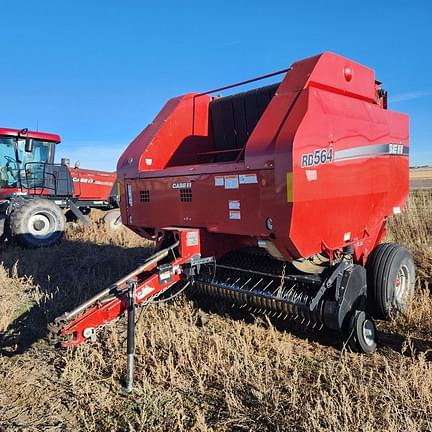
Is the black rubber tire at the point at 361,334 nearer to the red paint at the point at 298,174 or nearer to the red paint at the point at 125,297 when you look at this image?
the red paint at the point at 298,174

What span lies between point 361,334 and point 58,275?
391 centimetres

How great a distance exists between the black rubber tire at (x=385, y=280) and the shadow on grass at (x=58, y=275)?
108 inches

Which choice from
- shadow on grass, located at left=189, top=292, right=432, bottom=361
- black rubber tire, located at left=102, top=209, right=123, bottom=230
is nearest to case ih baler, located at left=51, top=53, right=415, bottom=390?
shadow on grass, located at left=189, top=292, right=432, bottom=361

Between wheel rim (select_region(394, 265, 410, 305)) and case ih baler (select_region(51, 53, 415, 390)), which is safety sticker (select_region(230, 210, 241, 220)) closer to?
case ih baler (select_region(51, 53, 415, 390))

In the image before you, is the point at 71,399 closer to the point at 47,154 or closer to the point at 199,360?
the point at 199,360

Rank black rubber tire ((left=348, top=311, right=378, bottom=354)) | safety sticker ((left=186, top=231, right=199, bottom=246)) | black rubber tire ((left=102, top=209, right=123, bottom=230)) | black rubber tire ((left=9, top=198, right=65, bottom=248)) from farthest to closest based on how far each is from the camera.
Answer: black rubber tire ((left=102, top=209, right=123, bottom=230)), black rubber tire ((left=9, top=198, right=65, bottom=248)), safety sticker ((left=186, top=231, right=199, bottom=246)), black rubber tire ((left=348, top=311, right=378, bottom=354))

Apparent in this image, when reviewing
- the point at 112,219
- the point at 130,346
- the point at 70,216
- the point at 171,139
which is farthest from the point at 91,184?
the point at 130,346

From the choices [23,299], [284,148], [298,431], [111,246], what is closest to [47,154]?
[111,246]

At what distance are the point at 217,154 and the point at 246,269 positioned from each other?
144 cm

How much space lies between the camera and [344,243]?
3.24m

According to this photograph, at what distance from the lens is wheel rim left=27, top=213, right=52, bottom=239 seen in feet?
25.2

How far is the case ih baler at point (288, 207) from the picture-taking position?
2752mm

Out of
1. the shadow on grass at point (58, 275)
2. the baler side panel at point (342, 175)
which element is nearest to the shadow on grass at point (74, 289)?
the shadow on grass at point (58, 275)

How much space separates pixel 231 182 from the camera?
303 cm
